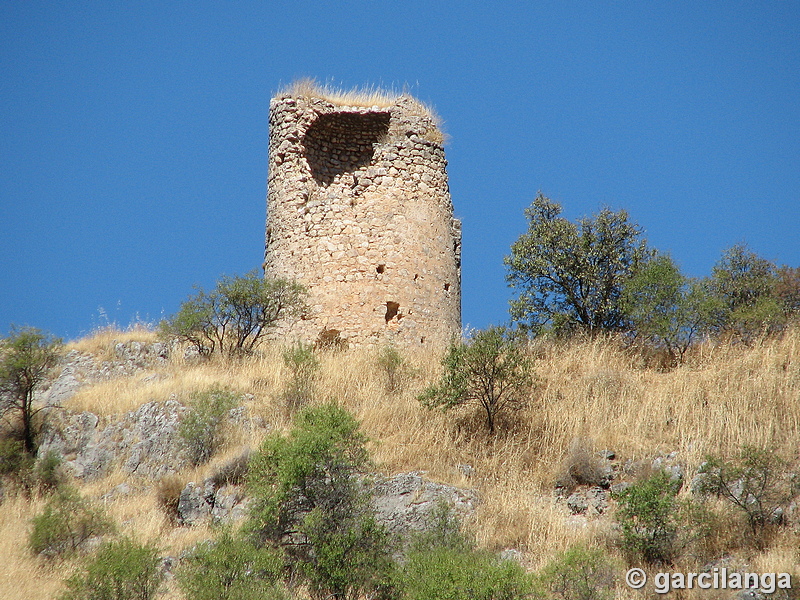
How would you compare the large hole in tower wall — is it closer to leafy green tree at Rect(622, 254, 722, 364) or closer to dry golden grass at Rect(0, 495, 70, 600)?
leafy green tree at Rect(622, 254, 722, 364)

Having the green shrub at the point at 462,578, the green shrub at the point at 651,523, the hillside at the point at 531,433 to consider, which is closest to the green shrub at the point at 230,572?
the hillside at the point at 531,433

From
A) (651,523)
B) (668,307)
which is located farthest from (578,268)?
(651,523)

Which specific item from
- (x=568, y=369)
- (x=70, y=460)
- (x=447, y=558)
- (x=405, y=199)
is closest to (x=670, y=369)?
(x=568, y=369)

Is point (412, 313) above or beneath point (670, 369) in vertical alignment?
above

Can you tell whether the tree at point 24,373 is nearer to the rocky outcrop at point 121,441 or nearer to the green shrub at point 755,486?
the rocky outcrop at point 121,441

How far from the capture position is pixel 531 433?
12648 mm

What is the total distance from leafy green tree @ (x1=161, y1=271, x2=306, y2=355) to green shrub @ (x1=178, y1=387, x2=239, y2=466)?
2906 millimetres

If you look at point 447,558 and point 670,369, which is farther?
point 670,369

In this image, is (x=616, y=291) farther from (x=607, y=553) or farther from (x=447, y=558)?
(x=447, y=558)

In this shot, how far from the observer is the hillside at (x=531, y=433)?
1052 cm

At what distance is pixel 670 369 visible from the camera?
14.6m

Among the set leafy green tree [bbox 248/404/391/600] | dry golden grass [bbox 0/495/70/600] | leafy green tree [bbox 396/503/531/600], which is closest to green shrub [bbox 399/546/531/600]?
leafy green tree [bbox 396/503/531/600]

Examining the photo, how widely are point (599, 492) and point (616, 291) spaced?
623 cm

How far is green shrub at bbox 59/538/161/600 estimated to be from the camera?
9.39 meters
